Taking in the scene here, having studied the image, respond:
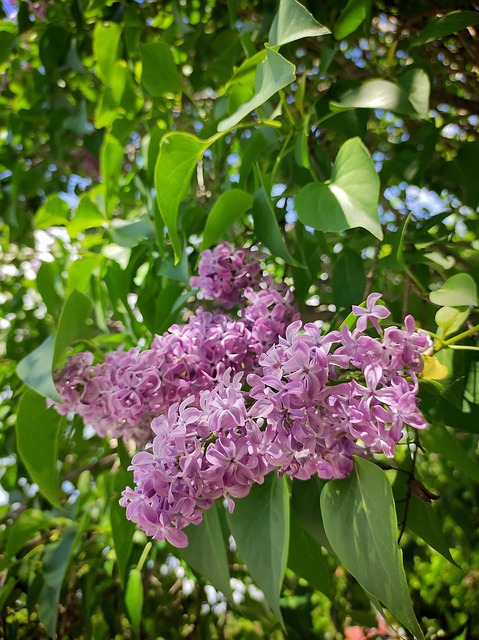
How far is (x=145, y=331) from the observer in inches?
26.7

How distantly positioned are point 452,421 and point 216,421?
22 centimetres

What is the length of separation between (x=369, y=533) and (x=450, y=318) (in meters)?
0.18

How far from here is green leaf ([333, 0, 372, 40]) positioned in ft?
2.04

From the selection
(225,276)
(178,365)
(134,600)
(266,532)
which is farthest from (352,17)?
(134,600)

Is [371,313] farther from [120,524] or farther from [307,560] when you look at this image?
[120,524]

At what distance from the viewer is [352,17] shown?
2.07 ft

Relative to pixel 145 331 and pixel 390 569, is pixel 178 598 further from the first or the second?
pixel 390 569

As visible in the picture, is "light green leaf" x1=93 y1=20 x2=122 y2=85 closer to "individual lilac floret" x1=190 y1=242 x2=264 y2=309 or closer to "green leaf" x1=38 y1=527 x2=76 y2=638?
"individual lilac floret" x1=190 y1=242 x2=264 y2=309

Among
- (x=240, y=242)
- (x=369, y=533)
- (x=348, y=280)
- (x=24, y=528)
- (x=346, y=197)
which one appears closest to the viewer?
(x=369, y=533)

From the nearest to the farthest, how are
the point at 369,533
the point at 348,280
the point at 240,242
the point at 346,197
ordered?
the point at 369,533, the point at 346,197, the point at 348,280, the point at 240,242

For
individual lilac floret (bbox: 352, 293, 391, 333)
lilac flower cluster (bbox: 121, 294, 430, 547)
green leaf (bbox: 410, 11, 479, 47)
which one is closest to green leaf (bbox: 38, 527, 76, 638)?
lilac flower cluster (bbox: 121, 294, 430, 547)

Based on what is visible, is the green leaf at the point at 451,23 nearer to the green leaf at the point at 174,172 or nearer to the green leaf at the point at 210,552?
the green leaf at the point at 174,172

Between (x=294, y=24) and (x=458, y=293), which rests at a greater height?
(x=294, y=24)

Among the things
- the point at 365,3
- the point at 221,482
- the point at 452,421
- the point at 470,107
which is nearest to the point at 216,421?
the point at 221,482
